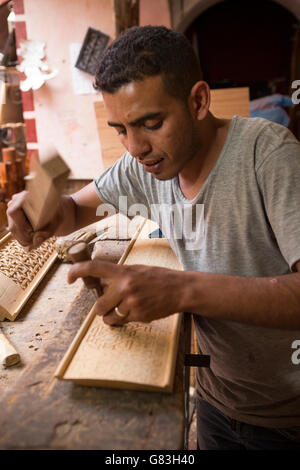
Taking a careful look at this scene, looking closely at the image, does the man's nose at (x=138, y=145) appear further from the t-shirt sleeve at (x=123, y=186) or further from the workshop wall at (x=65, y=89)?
the workshop wall at (x=65, y=89)

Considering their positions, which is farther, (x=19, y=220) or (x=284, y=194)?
(x=19, y=220)

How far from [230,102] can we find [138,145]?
1.89 metres

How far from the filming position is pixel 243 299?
3.38 ft

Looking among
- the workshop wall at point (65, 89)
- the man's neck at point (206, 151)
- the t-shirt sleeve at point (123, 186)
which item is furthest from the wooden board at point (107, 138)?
the man's neck at point (206, 151)

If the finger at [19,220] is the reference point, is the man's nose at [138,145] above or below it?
above

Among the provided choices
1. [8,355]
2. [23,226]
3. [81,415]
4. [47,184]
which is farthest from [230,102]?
[81,415]

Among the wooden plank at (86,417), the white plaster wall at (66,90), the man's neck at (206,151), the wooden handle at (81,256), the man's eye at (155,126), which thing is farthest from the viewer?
the white plaster wall at (66,90)

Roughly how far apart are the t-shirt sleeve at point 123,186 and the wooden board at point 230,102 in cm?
142

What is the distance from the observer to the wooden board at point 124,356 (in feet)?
3.12

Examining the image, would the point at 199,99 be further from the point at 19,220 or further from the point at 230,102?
the point at 230,102

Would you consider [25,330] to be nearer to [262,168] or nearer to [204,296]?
[204,296]

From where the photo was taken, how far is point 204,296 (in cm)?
102

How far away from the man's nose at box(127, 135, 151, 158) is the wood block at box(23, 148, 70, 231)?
0.77 feet
